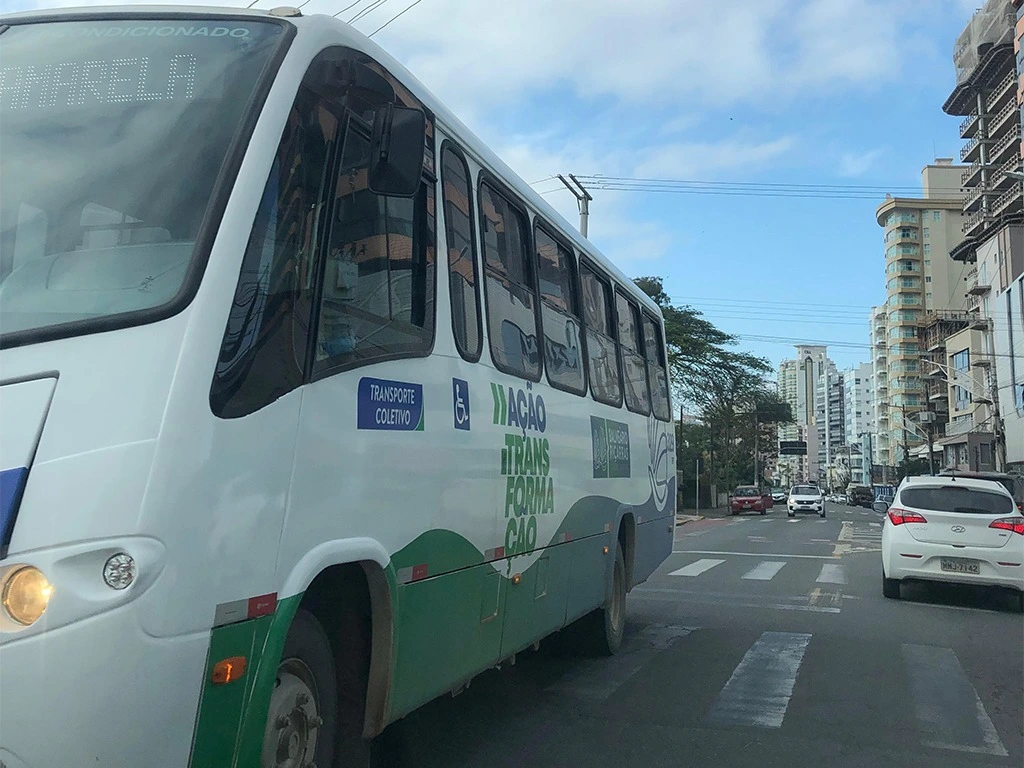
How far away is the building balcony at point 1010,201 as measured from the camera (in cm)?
6475

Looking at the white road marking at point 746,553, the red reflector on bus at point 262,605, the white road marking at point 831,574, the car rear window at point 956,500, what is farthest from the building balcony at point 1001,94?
the red reflector on bus at point 262,605

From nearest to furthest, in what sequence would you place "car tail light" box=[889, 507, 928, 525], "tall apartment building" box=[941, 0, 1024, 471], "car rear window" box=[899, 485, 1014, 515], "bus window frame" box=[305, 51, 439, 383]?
"bus window frame" box=[305, 51, 439, 383] → "car rear window" box=[899, 485, 1014, 515] → "car tail light" box=[889, 507, 928, 525] → "tall apartment building" box=[941, 0, 1024, 471]

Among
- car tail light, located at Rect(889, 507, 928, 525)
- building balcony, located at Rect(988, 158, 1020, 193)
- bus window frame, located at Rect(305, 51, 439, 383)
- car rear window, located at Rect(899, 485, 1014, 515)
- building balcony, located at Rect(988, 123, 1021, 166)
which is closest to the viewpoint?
bus window frame, located at Rect(305, 51, 439, 383)

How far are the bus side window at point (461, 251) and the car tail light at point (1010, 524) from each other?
8999 millimetres

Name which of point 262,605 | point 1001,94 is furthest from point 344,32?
point 1001,94

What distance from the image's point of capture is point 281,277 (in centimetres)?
334

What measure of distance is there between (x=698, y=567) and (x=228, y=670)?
49.0 ft

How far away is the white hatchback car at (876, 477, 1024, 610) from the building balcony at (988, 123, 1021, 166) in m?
68.7

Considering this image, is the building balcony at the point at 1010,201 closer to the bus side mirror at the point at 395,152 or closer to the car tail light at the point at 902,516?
the car tail light at the point at 902,516

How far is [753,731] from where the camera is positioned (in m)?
6.02

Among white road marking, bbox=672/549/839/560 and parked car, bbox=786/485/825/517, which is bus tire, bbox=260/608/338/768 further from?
parked car, bbox=786/485/825/517

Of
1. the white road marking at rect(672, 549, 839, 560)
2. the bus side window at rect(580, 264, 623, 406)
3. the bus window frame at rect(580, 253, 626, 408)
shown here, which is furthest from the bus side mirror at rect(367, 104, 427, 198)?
the white road marking at rect(672, 549, 839, 560)

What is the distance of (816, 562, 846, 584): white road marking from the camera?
15008mm

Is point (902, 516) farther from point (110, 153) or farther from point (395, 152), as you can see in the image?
point (110, 153)
